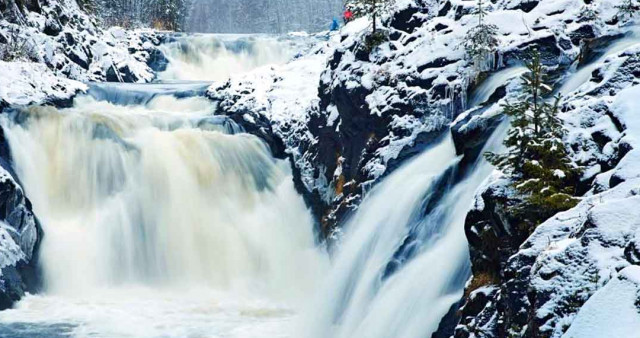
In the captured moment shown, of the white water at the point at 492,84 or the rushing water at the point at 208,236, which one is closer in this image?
the rushing water at the point at 208,236

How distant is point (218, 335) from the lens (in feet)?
34.0

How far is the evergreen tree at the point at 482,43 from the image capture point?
1194 cm

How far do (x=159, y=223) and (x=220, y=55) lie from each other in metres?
18.5

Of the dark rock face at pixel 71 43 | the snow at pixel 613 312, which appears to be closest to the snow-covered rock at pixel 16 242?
the dark rock face at pixel 71 43

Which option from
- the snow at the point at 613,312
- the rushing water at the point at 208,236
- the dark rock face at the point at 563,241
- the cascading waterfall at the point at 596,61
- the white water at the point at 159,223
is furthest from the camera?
the white water at the point at 159,223

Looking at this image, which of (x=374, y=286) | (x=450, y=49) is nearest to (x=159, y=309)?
(x=374, y=286)

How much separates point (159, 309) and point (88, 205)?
11.5ft

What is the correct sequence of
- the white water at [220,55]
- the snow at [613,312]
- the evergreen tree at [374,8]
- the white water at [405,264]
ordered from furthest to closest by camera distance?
the white water at [220,55]
the evergreen tree at [374,8]
the white water at [405,264]
the snow at [613,312]

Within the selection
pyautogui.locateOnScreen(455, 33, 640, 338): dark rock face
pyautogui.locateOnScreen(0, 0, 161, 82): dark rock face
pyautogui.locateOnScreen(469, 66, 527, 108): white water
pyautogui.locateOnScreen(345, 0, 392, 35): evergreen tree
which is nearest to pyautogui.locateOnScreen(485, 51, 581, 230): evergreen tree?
pyautogui.locateOnScreen(455, 33, 640, 338): dark rock face

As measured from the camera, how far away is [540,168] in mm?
6285

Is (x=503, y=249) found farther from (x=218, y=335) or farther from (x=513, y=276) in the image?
(x=218, y=335)

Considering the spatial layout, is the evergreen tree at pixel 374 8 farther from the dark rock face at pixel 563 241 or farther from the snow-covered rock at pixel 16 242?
the snow-covered rock at pixel 16 242

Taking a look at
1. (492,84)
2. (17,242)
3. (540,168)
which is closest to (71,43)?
(17,242)

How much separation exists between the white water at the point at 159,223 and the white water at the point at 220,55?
13.4m
